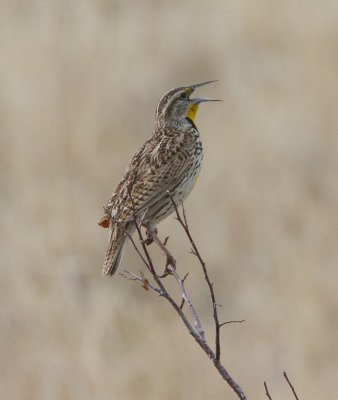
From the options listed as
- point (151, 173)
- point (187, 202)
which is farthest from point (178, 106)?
point (187, 202)

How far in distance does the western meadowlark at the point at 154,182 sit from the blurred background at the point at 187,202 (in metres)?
2.27

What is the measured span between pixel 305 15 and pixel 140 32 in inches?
52.5

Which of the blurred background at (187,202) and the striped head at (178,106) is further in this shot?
the blurred background at (187,202)

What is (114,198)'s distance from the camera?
277 centimetres

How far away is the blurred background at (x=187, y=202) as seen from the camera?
17.7 ft

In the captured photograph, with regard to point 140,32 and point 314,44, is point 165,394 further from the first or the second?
point 140,32

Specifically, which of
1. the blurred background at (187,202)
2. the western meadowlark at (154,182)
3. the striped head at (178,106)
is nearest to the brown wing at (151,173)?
the western meadowlark at (154,182)

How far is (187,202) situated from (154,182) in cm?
387

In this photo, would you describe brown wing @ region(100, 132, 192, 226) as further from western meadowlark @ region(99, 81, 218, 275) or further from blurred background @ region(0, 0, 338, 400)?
blurred background @ region(0, 0, 338, 400)

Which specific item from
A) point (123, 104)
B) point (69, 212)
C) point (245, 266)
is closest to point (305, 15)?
point (123, 104)

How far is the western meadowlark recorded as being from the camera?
9.08 ft

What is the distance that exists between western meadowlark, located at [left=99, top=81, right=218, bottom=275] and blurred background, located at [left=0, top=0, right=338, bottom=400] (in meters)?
2.27

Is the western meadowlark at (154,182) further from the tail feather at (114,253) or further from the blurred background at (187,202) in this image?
the blurred background at (187,202)

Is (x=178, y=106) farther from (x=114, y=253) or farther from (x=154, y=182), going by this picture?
(x=114, y=253)
